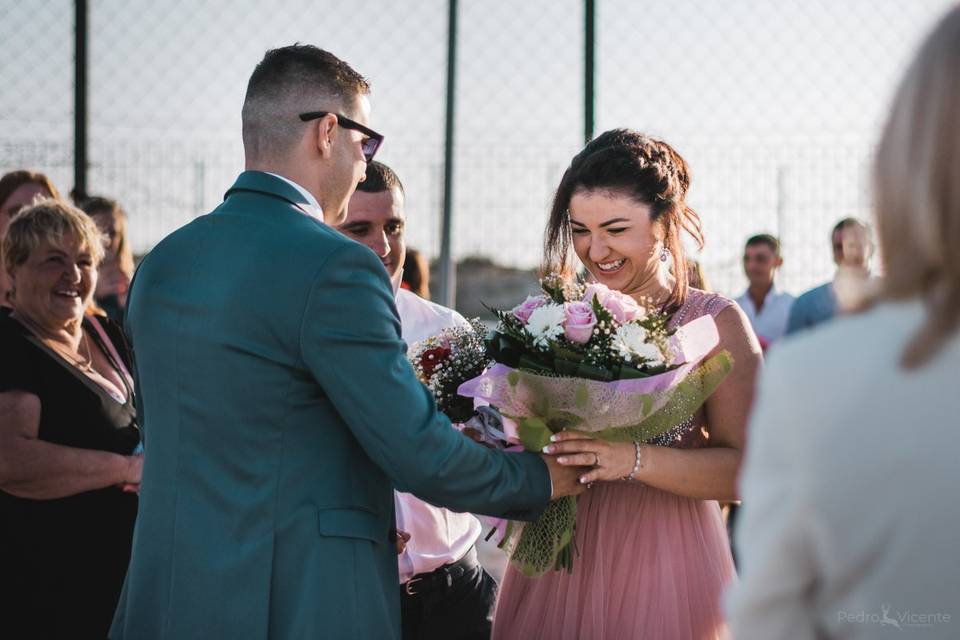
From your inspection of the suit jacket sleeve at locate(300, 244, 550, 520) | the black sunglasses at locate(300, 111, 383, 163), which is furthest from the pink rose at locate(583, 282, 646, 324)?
the black sunglasses at locate(300, 111, 383, 163)

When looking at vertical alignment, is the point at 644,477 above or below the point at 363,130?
below

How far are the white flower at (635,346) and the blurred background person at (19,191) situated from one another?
340 cm

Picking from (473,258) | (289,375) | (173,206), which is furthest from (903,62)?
(473,258)

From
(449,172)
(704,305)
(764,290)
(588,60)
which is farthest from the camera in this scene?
(764,290)

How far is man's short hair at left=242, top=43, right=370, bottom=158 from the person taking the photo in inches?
105

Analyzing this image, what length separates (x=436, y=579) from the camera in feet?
11.0

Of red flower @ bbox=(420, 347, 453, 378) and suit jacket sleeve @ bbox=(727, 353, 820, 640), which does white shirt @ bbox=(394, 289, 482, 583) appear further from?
suit jacket sleeve @ bbox=(727, 353, 820, 640)

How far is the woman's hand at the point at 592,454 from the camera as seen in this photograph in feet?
8.76

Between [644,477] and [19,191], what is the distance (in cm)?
358

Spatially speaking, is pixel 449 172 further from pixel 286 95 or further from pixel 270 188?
pixel 270 188

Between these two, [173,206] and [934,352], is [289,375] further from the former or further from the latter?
[173,206]

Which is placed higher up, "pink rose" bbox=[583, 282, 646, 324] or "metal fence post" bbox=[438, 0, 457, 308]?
"metal fence post" bbox=[438, 0, 457, 308]

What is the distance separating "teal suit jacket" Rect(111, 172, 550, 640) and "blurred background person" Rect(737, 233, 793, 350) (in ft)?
20.3

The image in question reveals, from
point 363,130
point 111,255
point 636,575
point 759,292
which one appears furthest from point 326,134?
point 759,292
